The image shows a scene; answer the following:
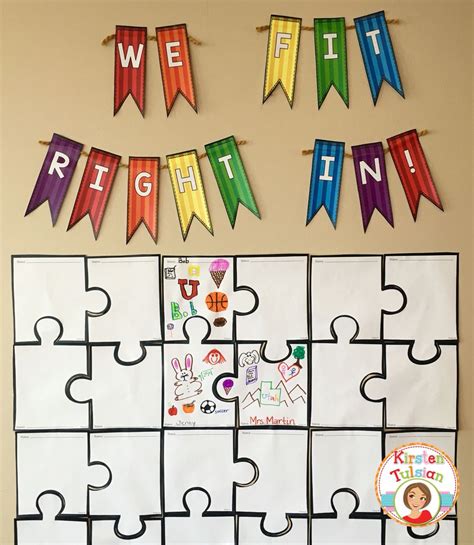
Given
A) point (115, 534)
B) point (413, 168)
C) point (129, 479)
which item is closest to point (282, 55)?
point (413, 168)

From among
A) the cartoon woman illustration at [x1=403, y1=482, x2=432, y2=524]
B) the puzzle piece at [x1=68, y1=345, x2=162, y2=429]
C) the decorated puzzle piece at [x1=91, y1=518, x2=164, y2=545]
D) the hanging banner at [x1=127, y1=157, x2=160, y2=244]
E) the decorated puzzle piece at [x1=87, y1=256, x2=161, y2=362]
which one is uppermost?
the hanging banner at [x1=127, y1=157, x2=160, y2=244]

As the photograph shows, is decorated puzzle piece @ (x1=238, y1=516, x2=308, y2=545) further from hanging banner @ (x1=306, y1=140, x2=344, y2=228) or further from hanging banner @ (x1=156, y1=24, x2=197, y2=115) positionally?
A: hanging banner @ (x1=156, y1=24, x2=197, y2=115)

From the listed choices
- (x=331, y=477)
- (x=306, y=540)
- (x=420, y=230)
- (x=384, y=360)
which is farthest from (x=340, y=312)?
(x=306, y=540)

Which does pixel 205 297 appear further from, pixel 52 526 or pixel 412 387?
pixel 52 526

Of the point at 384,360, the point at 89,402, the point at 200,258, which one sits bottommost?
the point at 89,402

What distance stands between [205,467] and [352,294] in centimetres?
64

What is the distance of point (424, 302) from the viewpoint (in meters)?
1.85

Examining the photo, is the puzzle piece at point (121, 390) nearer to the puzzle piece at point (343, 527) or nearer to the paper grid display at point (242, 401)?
the paper grid display at point (242, 401)

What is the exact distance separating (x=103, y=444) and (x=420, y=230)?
3.55 ft

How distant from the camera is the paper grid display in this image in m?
1.85

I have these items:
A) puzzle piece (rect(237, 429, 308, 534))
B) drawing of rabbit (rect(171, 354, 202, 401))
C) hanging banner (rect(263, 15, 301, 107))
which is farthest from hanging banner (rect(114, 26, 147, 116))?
puzzle piece (rect(237, 429, 308, 534))

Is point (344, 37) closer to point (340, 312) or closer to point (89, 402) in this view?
point (340, 312)

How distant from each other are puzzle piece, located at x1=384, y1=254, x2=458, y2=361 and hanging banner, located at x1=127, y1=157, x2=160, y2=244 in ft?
2.22

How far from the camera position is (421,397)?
1852mm
